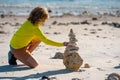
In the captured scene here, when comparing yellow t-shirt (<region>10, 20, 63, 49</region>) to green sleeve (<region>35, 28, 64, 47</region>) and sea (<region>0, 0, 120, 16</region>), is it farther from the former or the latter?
sea (<region>0, 0, 120, 16</region>)

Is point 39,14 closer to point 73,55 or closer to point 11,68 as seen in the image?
point 73,55

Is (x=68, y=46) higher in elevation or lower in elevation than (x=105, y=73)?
higher

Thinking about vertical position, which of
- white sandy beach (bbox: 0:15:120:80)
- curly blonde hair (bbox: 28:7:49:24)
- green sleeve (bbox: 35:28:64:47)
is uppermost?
curly blonde hair (bbox: 28:7:49:24)

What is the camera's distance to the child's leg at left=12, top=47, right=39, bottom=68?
834cm

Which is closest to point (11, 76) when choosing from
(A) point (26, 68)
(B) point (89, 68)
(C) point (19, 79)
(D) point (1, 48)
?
(C) point (19, 79)

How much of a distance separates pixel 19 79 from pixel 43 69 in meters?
0.92


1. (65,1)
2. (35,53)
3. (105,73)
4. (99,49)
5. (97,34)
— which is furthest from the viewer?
(65,1)

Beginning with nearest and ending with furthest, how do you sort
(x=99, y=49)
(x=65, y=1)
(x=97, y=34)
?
(x=99, y=49)
(x=97, y=34)
(x=65, y=1)

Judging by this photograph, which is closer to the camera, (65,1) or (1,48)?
(1,48)

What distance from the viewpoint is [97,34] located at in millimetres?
14531

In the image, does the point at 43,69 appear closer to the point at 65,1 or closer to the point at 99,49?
the point at 99,49

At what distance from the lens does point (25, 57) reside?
27.5 feet

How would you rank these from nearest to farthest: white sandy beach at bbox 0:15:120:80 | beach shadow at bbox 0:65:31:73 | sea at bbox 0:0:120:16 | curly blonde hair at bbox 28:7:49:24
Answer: white sandy beach at bbox 0:15:120:80 → beach shadow at bbox 0:65:31:73 → curly blonde hair at bbox 28:7:49:24 → sea at bbox 0:0:120:16

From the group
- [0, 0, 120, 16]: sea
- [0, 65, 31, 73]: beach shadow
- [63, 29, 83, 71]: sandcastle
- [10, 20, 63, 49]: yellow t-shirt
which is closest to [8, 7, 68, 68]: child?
[10, 20, 63, 49]: yellow t-shirt
